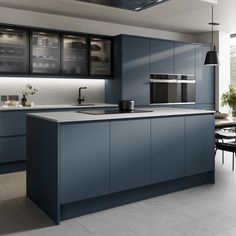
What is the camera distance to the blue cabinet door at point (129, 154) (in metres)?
2.92

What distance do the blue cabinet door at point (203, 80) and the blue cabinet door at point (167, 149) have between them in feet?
10.8

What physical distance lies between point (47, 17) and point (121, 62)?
1.42 m

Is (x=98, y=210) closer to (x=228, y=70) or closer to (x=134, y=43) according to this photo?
(x=134, y=43)

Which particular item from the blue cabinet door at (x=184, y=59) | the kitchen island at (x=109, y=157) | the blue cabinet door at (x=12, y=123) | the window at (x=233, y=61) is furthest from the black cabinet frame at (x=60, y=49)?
the window at (x=233, y=61)

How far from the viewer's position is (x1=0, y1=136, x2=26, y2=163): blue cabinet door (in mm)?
4242

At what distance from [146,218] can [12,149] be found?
7.83 ft

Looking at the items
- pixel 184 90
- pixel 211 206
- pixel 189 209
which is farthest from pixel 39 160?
pixel 184 90

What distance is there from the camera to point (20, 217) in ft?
9.04

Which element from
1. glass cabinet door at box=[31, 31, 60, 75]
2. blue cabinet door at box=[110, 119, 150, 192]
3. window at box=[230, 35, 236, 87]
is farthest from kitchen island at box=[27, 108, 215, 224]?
window at box=[230, 35, 236, 87]

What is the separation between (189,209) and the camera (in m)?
2.92

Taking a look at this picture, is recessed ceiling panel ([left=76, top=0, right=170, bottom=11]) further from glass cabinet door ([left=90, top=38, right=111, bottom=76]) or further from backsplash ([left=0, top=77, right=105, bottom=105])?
backsplash ([left=0, top=77, right=105, bottom=105])

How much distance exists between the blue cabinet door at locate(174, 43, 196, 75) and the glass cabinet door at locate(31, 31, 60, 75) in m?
2.37

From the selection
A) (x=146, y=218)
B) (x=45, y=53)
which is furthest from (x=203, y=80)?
(x=146, y=218)

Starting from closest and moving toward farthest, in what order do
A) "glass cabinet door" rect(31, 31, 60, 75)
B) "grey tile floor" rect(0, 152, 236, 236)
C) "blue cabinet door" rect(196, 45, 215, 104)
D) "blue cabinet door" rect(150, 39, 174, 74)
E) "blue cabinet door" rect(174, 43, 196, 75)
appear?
"grey tile floor" rect(0, 152, 236, 236) → "glass cabinet door" rect(31, 31, 60, 75) → "blue cabinet door" rect(150, 39, 174, 74) → "blue cabinet door" rect(174, 43, 196, 75) → "blue cabinet door" rect(196, 45, 215, 104)
